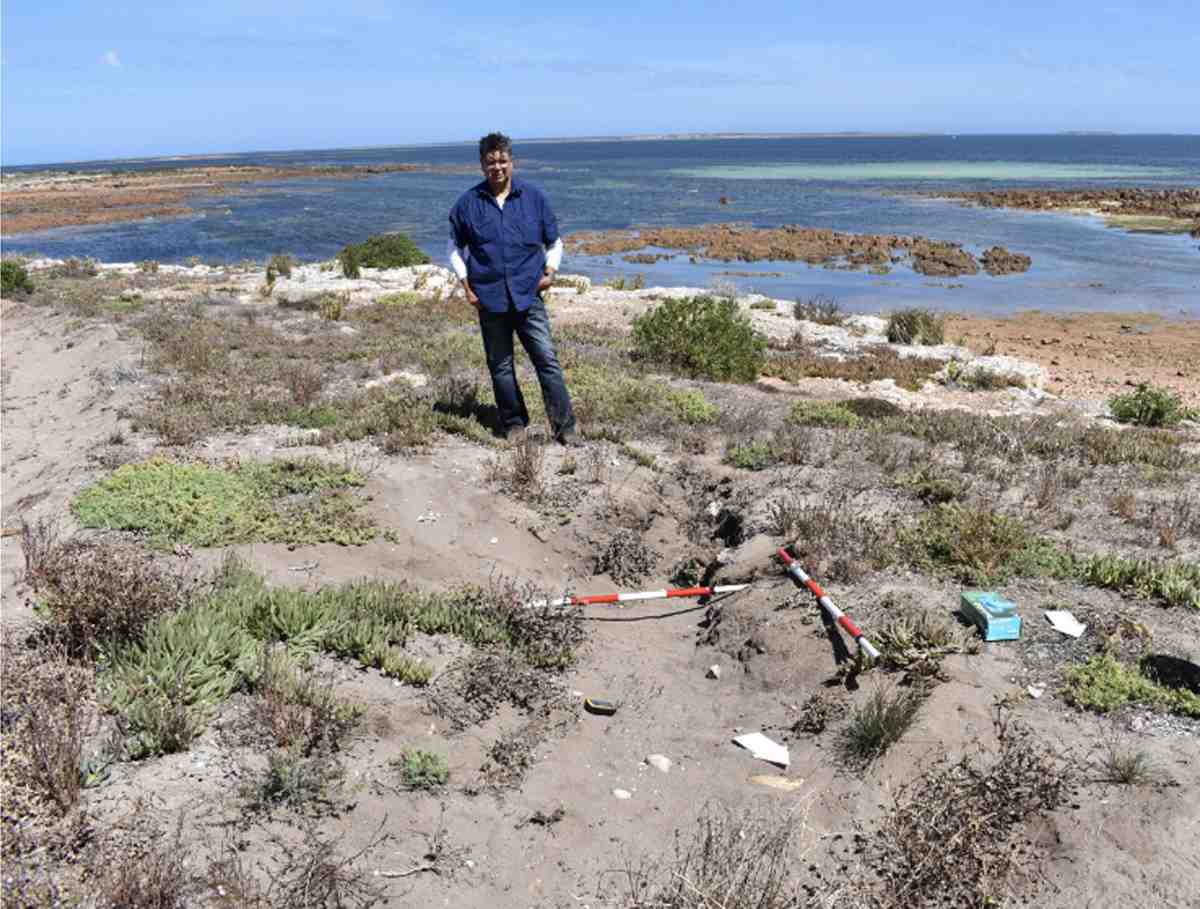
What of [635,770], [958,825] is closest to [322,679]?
[635,770]

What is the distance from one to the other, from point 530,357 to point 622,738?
425 centimetres

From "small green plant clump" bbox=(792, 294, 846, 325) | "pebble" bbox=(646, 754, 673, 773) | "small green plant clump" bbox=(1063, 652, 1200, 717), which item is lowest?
"pebble" bbox=(646, 754, 673, 773)

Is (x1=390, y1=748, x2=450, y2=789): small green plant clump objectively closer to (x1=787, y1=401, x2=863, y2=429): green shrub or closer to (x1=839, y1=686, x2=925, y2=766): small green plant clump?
(x1=839, y1=686, x2=925, y2=766): small green plant clump

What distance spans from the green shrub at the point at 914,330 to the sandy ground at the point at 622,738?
11.9 metres

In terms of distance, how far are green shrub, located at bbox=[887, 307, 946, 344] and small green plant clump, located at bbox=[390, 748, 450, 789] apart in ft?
51.7

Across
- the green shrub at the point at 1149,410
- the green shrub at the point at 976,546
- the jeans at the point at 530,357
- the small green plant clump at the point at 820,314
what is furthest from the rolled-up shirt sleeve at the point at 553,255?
the small green plant clump at the point at 820,314

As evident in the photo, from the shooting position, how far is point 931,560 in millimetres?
5695

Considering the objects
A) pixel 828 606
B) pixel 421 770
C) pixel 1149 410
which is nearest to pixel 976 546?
pixel 828 606

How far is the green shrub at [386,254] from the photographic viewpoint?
24.7 meters

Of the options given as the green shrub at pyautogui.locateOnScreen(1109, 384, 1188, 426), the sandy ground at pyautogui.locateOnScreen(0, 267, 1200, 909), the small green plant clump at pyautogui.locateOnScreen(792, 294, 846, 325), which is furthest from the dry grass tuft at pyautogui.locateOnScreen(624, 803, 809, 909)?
the small green plant clump at pyautogui.locateOnScreen(792, 294, 846, 325)

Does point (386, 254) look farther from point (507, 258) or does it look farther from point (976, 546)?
point (976, 546)

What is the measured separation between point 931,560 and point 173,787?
14.5ft

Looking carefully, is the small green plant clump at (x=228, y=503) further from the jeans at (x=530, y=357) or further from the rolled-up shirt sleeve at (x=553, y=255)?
the rolled-up shirt sleeve at (x=553, y=255)

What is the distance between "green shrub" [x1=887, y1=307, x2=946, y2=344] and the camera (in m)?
17.7
